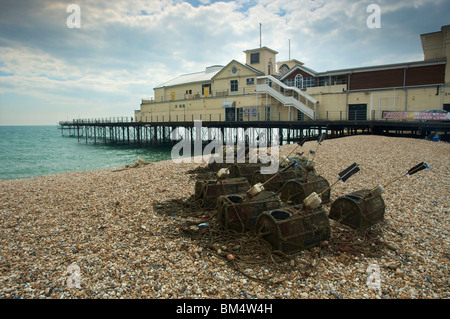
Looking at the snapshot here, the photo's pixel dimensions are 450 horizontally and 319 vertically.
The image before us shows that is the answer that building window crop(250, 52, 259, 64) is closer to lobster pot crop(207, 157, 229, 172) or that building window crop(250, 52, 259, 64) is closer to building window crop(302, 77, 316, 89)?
building window crop(302, 77, 316, 89)

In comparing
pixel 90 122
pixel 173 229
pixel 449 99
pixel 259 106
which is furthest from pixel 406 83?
pixel 90 122

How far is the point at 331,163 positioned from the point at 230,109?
24459 mm

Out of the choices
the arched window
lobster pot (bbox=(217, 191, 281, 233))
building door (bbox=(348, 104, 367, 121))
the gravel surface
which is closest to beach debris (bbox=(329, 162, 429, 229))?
the gravel surface

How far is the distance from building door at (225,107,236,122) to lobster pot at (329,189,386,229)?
31042 millimetres

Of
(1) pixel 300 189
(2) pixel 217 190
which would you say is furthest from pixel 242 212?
(1) pixel 300 189

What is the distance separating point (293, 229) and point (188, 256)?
212cm

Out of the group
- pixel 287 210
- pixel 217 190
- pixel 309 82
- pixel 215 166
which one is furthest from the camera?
pixel 309 82

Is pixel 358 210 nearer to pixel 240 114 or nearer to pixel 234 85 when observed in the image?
pixel 240 114

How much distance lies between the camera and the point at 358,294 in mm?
4492

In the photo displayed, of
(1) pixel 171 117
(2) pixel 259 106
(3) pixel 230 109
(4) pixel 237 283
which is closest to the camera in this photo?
(4) pixel 237 283

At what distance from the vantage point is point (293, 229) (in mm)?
5629

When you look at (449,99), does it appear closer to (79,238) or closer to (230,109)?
(230,109)

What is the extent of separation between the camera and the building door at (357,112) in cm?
2891

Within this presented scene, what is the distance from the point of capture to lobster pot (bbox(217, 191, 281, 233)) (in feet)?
21.2
